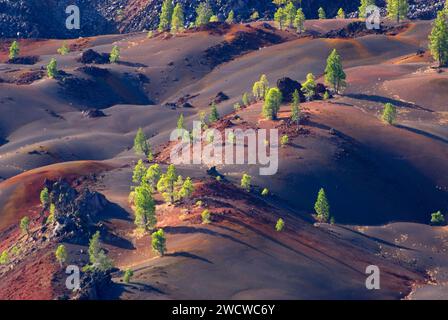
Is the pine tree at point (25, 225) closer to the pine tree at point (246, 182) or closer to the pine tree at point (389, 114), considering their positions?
the pine tree at point (246, 182)

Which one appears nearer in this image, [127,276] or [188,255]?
[127,276]

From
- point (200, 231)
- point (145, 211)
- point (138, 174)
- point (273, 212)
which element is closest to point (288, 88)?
point (138, 174)

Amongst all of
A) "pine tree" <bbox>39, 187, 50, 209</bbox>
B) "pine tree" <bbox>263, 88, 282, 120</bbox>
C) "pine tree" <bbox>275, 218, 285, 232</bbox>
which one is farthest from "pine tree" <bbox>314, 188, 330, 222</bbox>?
"pine tree" <bbox>39, 187, 50, 209</bbox>

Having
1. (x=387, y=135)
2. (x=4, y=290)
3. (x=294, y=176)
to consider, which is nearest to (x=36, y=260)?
(x=4, y=290)

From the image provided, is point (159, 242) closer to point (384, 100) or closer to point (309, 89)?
point (309, 89)

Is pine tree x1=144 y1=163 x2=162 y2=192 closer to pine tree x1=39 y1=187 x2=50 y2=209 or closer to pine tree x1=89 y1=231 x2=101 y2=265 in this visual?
pine tree x1=39 y1=187 x2=50 y2=209

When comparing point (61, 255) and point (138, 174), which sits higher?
point (61, 255)

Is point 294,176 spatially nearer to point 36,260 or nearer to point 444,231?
point 444,231
